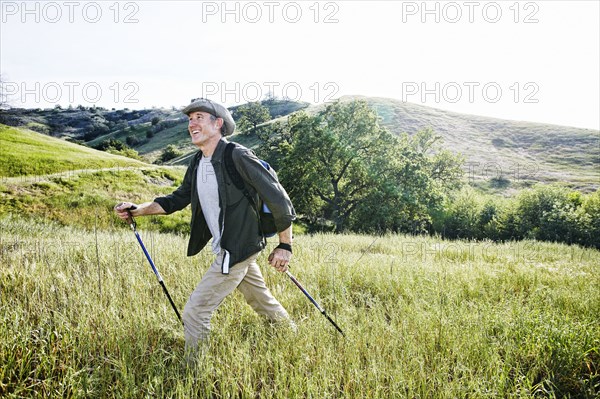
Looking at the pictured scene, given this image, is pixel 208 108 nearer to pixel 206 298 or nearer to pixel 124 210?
pixel 124 210

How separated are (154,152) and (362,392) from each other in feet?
315

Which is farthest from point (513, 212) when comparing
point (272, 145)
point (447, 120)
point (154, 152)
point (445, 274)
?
Result: point (154, 152)

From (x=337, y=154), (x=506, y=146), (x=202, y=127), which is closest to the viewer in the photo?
(x=202, y=127)

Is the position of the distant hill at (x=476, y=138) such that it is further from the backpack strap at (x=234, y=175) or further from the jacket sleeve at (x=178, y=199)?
the backpack strap at (x=234, y=175)

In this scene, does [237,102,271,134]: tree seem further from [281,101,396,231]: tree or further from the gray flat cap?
the gray flat cap

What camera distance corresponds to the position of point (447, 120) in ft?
332

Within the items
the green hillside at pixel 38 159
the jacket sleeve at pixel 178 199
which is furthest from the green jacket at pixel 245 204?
the green hillside at pixel 38 159

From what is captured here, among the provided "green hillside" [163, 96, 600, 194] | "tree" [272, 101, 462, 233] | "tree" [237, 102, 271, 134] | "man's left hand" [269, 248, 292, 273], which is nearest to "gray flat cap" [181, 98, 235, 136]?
"man's left hand" [269, 248, 292, 273]

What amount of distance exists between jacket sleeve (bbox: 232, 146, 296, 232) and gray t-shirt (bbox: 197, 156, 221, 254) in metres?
0.34

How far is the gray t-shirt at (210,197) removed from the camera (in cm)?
324

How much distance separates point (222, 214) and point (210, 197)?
272 millimetres

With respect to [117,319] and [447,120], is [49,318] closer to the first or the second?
[117,319]

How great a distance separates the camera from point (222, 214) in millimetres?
3104

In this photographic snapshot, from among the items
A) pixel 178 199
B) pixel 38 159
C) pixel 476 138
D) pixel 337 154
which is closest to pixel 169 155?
pixel 38 159
